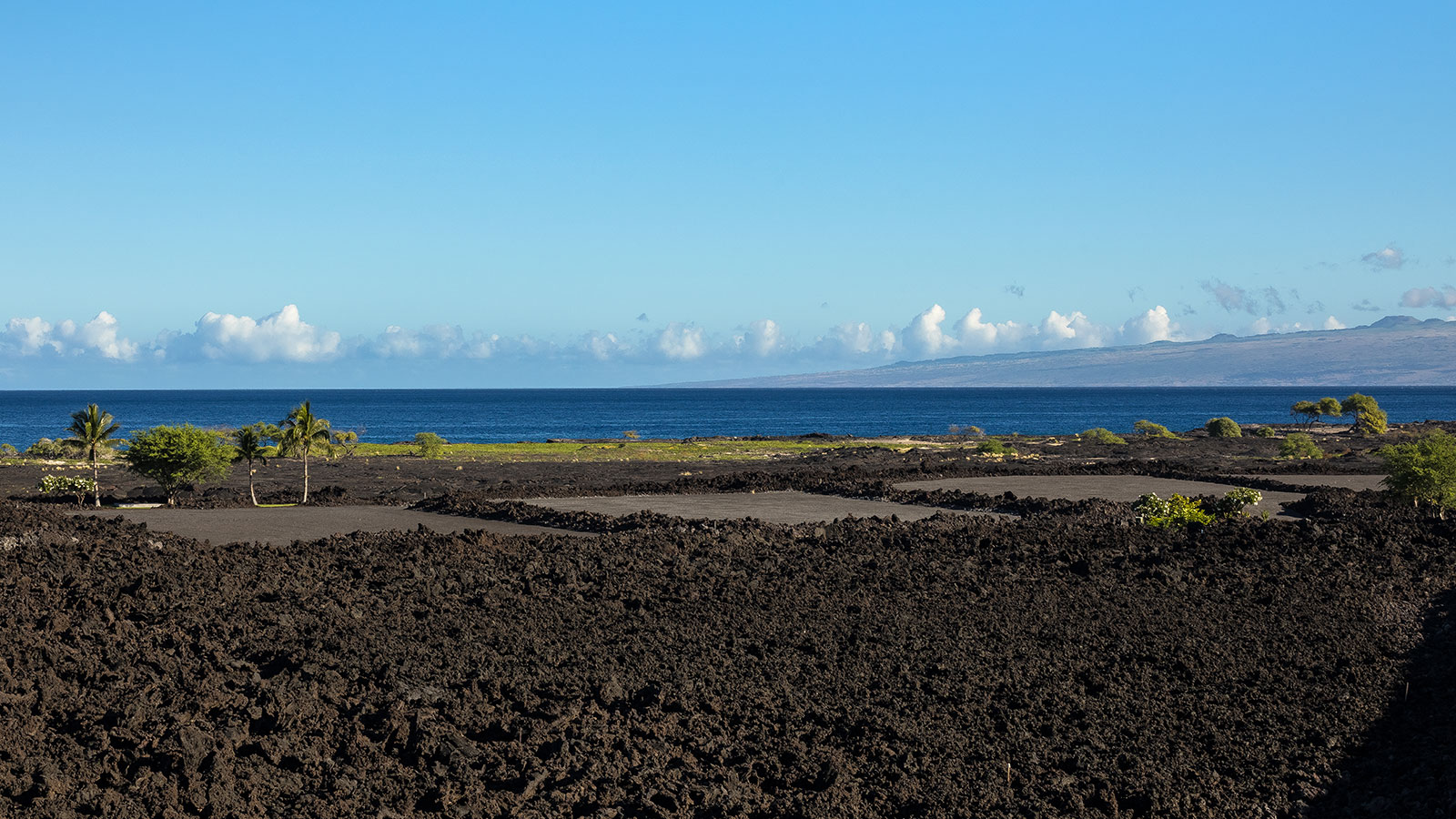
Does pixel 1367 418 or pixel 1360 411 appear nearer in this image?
pixel 1367 418

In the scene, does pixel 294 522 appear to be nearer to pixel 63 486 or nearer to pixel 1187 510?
pixel 63 486

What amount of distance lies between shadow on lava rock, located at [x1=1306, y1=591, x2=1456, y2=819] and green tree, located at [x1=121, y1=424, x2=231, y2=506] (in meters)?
32.8

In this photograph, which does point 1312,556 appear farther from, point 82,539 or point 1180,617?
point 82,539

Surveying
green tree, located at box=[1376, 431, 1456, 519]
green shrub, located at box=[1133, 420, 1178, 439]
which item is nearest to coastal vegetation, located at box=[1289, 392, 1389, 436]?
green shrub, located at box=[1133, 420, 1178, 439]

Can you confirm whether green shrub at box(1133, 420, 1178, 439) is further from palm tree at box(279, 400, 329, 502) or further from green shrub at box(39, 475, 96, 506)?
green shrub at box(39, 475, 96, 506)

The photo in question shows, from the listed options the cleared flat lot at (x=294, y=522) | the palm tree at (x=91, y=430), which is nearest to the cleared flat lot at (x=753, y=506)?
the cleared flat lot at (x=294, y=522)

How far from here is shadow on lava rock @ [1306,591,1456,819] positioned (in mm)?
10188

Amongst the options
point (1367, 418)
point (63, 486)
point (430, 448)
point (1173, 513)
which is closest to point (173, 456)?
point (63, 486)

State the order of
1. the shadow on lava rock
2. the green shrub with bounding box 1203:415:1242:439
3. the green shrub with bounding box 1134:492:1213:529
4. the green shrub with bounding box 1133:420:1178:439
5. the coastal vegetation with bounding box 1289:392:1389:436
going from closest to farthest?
1. the shadow on lava rock
2. the green shrub with bounding box 1134:492:1213:529
3. the green shrub with bounding box 1203:415:1242:439
4. the green shrub with bounding box 1133:420:1178:439
5. the coastal vegetation with bounding box 1289:392:1389:436

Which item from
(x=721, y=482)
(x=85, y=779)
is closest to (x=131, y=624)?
(x=85, y=779)

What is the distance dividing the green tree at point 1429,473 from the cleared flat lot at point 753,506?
33.9 ft

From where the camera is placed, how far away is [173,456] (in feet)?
118

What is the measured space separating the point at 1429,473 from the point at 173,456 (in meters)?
35.1

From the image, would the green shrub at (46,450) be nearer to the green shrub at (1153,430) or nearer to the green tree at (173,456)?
the green tree at (173,456)
